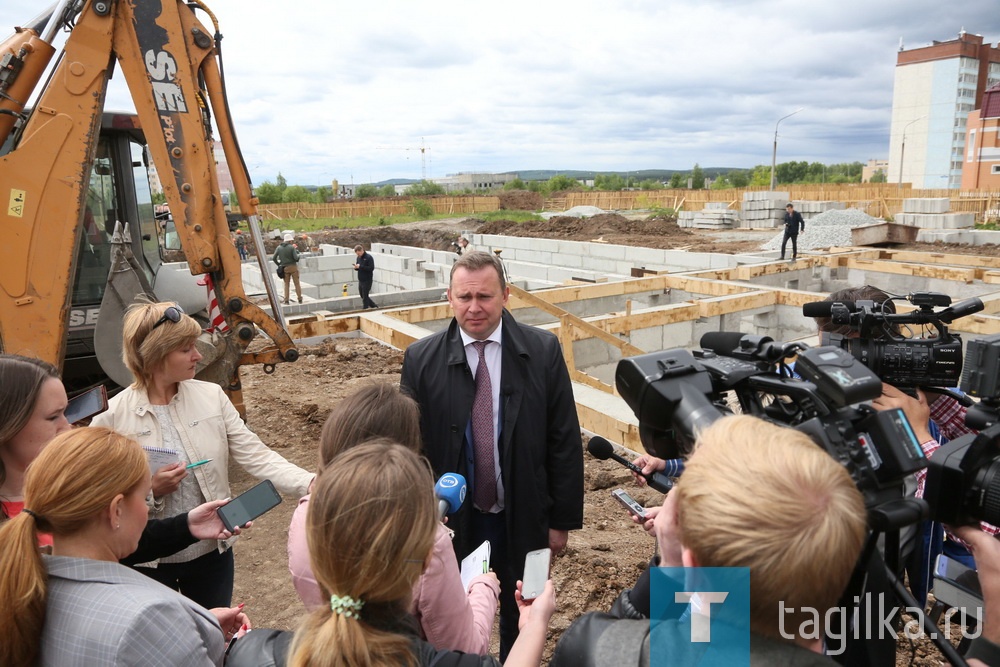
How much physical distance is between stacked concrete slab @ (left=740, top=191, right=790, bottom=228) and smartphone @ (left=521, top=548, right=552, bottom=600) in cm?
2917

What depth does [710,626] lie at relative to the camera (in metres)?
1.16

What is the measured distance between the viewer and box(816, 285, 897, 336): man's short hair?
91.2 inches

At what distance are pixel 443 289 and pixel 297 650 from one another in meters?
12.3

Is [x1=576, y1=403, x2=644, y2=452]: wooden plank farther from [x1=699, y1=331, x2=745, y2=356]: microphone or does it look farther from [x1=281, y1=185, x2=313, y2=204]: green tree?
[x1=281, y1=185, x2=313, y2=204]: green tree

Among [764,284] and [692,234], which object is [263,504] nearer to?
[764,284]

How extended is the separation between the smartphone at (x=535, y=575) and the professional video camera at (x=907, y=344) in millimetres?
1204

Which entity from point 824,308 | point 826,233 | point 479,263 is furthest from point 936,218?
point 479,263

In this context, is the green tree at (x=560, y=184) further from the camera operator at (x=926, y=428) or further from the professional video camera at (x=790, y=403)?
the professional video camera at (x=790, y=403)

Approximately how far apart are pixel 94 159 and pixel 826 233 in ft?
64.7

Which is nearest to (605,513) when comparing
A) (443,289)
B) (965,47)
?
(443,289)

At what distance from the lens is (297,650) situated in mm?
1271

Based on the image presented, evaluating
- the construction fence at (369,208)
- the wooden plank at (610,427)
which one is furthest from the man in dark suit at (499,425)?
the construction fence at (369,208)

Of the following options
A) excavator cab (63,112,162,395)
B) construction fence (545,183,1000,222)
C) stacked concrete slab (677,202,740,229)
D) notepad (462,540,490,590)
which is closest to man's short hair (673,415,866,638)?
notepad (462,540,490,590)

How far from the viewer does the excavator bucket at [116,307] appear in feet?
15.2
